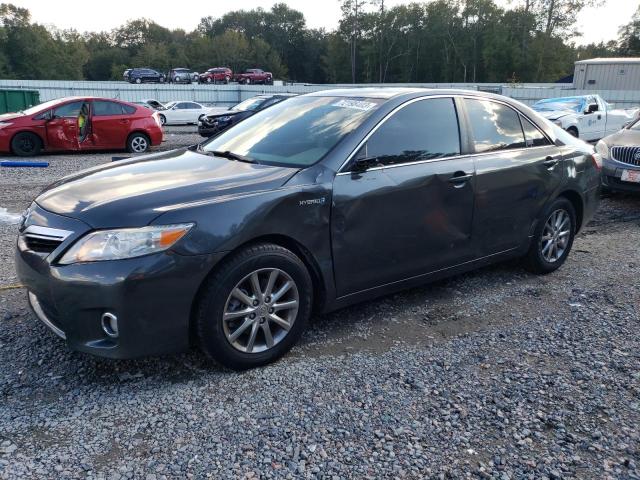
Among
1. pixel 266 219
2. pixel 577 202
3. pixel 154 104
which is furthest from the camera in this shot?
pixel 154 104

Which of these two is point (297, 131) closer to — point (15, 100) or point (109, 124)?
point (109, 124)

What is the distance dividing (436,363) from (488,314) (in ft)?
3.40

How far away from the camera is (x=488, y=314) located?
4367mm

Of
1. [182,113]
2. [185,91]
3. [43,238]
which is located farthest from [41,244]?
[185,91]

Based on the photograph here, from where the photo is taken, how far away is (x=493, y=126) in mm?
4590

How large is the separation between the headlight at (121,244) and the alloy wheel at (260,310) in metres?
0.51

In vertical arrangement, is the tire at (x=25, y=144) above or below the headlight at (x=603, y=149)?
→ below

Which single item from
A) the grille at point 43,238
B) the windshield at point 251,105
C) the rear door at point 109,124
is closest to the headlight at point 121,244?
the grille at point 43,238

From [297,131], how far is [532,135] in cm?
225

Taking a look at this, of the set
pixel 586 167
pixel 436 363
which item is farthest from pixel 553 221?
pixel 436 363

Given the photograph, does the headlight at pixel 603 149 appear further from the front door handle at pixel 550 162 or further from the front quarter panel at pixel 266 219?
the front quarter panel at pixel 266 219

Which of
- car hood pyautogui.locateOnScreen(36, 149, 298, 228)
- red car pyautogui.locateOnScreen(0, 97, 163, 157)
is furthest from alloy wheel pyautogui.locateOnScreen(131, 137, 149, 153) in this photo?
car hood pyautogui.locateOnScreen(36, 149, 298, 228)

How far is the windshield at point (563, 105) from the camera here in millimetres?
16312

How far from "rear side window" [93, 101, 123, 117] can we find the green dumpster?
740 cm
